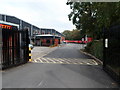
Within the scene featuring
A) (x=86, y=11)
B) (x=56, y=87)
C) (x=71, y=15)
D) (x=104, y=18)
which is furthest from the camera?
(x=71, y=15)

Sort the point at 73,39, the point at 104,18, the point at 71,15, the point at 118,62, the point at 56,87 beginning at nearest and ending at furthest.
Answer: the point at 56,87
the point at 118,62
the point at 104,18
the point at 71,15
the point at 73,39

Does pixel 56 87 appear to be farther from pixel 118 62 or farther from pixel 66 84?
pixel 118 62

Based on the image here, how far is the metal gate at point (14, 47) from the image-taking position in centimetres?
794

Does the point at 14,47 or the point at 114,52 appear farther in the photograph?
the point at 14,47

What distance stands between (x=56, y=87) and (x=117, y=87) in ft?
7.96

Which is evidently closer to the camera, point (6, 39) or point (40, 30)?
point (6, 39)

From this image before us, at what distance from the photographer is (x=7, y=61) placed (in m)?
8.05

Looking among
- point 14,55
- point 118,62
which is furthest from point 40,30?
point 118,62

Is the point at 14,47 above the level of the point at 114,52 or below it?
above

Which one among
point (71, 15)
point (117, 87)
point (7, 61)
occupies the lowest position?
point (117, 87)

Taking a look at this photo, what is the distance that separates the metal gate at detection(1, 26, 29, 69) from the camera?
7.94 metres

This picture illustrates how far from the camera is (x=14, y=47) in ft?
28.8

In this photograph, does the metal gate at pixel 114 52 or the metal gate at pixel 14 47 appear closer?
the metal gate at pixel 114 52

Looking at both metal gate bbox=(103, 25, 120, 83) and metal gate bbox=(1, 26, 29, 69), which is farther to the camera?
metal gate bbox=(1, 26, 29, 69)
